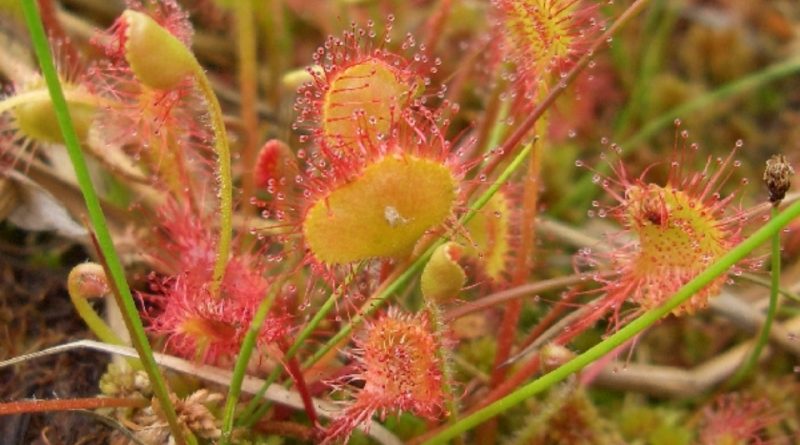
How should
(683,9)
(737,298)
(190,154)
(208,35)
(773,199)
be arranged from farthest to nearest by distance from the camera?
(683,9)
(208,35)
(737,298)
(190,154)
(773,199)

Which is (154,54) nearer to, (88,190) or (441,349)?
(88,190)

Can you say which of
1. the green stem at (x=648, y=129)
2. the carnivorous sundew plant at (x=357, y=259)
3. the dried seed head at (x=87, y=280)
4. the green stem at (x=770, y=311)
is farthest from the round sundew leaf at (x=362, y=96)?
the green stem at (x=648, y=129)

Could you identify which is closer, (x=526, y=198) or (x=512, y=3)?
(x=512, y=3)

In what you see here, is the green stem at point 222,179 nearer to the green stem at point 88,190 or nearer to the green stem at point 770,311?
the green stem at point 88,190

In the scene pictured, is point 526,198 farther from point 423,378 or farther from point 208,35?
point 208,35

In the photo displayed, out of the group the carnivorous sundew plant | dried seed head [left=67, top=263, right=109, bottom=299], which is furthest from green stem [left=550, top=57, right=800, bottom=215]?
dried seed head [left=67, top=263, right=109, bottom=299]

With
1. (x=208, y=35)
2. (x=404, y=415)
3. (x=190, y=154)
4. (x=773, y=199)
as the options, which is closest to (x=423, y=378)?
(x=404, y=415)

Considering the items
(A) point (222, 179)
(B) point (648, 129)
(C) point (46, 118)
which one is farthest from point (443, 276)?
(B) point (648, 129)
